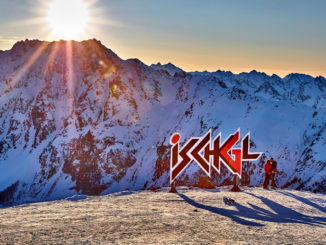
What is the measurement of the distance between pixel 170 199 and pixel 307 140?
327 feet

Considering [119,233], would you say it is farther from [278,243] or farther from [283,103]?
[283,103]

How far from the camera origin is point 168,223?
35.3ft

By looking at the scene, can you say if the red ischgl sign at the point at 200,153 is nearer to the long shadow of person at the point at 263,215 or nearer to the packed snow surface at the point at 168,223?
the packed snow surface at the point at 168,223

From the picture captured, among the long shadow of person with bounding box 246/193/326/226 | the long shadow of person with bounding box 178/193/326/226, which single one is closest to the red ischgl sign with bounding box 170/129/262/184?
the long shadow of person with bounding box 178/193/326/226

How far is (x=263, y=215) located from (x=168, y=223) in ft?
15.4

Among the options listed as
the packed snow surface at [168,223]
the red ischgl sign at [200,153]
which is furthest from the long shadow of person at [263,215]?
the red ischgl sign at [200,153]

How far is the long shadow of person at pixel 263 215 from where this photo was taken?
12500 mm

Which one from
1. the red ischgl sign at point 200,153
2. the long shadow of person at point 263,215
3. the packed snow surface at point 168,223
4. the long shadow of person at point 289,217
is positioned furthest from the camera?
the red ischgl sign at point 200,153

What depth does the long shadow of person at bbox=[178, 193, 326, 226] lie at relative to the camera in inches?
492

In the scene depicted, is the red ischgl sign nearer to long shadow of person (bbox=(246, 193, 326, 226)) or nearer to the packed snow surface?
the packed snow surface

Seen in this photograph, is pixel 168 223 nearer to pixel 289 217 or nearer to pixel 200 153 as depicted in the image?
pixel 289 217

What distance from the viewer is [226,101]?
151250 mm

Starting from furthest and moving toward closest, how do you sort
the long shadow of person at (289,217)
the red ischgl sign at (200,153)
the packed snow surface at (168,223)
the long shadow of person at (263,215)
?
the red ischgl sign at (200,153) < the long shadow of person at (289,217) < the long shadow of person at (263,215) < the packed snow surface at (168,223)

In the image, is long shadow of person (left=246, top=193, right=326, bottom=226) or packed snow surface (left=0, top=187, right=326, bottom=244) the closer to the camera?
packed snow surface (left=0, top=187, right=326, bottom=244)
